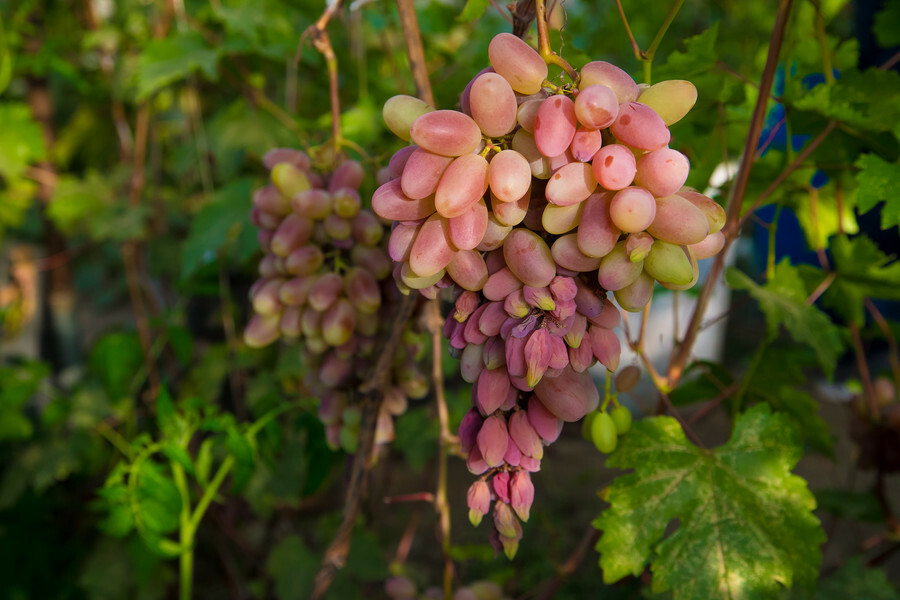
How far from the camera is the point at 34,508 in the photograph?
1.40 metres

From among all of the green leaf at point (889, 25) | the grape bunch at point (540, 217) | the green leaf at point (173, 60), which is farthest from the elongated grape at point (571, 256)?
the green leaf at point (173, 60)

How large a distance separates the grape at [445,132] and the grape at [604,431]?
0.34 metres

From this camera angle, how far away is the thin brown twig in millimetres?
590

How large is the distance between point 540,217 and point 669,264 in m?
0.10

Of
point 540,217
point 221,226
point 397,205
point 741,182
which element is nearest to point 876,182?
point 741,182

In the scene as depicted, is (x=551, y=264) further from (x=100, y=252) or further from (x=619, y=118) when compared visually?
(x=100, y=252)

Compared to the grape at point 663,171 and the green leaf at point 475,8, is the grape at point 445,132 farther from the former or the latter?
the green leaf at point 475,8

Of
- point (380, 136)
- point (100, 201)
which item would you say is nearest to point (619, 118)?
point (380, 136)

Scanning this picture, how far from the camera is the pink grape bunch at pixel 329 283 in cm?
68

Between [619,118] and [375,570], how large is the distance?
1.03 m

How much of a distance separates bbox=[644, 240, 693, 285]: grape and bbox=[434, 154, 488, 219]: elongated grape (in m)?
0.13

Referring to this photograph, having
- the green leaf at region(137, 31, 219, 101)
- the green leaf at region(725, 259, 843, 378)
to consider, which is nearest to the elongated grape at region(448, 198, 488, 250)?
the green leaf at region(725, 259, 843, 378)

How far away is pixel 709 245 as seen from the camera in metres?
0.44

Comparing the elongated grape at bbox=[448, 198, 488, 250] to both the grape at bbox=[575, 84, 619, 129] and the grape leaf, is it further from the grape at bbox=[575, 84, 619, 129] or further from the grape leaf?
the grape leaf
